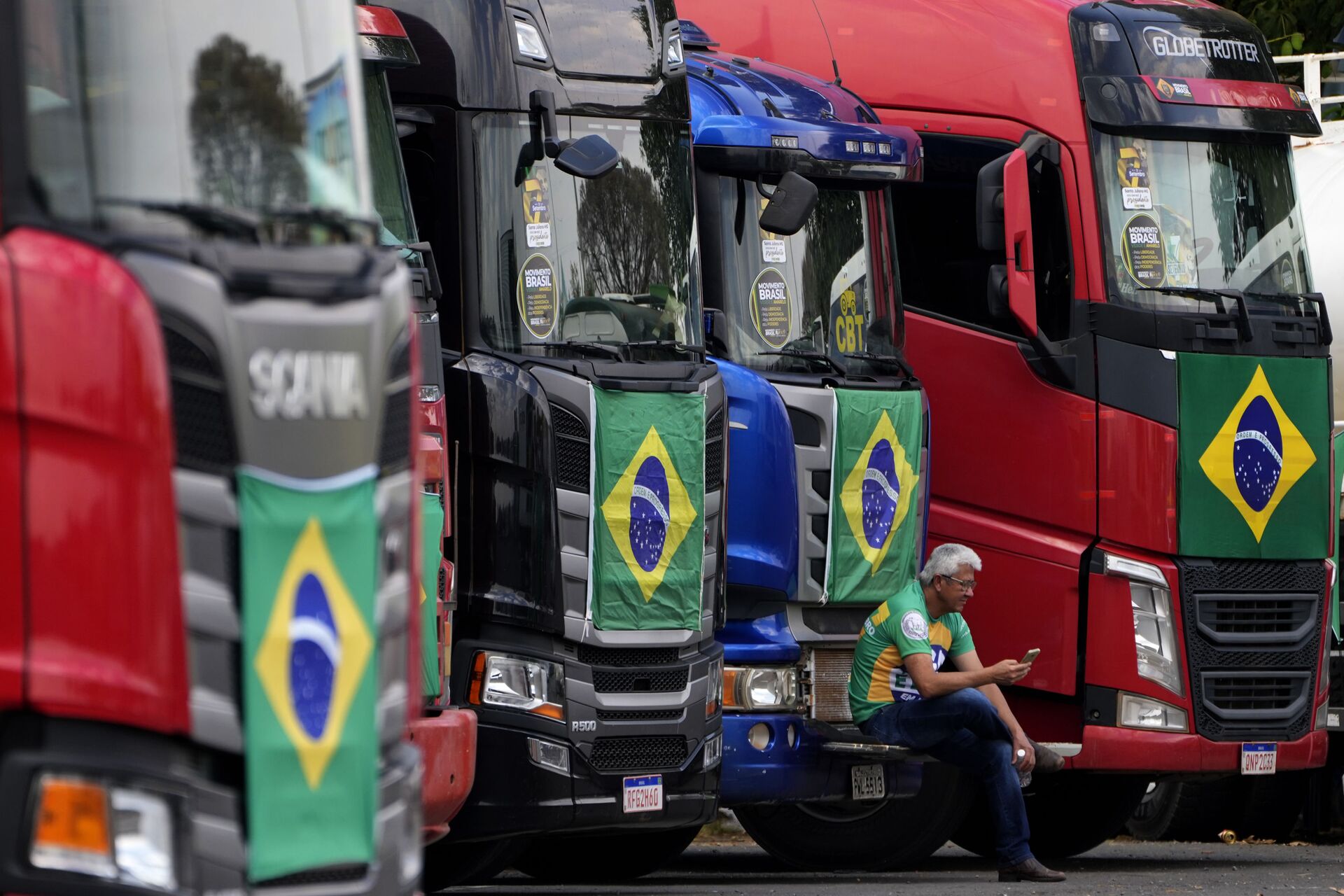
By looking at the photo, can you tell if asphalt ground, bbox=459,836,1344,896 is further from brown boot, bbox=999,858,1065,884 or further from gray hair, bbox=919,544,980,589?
gray hair, bbox=919,544,980,589

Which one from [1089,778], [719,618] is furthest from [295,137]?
[1089,778]

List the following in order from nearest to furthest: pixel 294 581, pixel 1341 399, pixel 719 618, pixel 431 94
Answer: pixel 294 581
pixel 431 94
pixel 719 618
pixel 1341 399

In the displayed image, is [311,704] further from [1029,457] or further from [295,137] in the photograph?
[1029,457]

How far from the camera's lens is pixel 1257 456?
11953 millimetres

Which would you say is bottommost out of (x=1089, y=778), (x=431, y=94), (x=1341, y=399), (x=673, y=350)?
(x=1089, y=778)

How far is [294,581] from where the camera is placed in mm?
4824

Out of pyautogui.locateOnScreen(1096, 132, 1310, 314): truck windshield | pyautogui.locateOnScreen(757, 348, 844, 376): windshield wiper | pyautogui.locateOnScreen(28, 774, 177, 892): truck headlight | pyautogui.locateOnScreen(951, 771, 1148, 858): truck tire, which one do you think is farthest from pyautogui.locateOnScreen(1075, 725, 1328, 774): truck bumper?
pyautogui.locateOnScreen(28, 774, 177, 892): truck headlight

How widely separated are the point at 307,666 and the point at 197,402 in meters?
0.55

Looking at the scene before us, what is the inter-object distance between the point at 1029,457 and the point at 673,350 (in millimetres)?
2720

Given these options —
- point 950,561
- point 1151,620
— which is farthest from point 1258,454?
point 950,561

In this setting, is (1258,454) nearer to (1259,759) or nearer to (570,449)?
(1259,759)

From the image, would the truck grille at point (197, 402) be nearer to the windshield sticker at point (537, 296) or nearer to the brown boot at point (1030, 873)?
the windshield sticker at point (537, 296)

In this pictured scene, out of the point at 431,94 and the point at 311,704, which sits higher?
the point at 431,94

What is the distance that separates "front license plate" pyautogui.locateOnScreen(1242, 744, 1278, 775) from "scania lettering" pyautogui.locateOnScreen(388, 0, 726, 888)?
3373 millimetres
